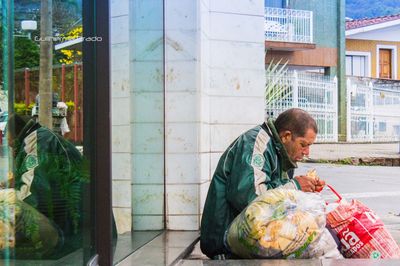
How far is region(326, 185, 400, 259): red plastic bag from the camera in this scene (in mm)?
3996

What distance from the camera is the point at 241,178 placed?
3.85m

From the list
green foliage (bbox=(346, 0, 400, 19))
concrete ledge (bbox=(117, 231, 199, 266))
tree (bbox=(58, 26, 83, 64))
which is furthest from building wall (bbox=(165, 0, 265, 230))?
green foliage (bbox=(346, 0, 400, 19))

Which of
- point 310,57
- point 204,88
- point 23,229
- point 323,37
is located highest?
point 323,37

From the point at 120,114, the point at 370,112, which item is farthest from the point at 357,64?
the point at 120,114

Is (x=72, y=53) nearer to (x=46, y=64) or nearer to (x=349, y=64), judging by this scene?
(x=46, y=64)

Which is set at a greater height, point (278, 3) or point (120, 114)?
point (278, 3)

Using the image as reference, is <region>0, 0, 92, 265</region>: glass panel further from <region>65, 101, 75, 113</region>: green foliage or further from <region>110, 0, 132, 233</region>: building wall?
<region>110, 0, 132, 233</region>: building wall

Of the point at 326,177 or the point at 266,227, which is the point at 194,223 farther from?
the point at 326,177

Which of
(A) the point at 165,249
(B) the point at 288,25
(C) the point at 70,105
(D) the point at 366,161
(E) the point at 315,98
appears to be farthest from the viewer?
(B) the point at 288,25

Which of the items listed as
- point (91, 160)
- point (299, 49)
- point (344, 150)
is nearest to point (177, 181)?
point (91, 160)

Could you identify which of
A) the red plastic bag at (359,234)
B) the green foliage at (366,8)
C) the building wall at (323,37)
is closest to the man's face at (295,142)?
the red plastic bag at (359,234)

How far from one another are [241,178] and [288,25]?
69.6 ft

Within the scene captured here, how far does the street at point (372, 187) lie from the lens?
24.0 feet

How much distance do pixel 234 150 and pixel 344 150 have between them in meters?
16.9
